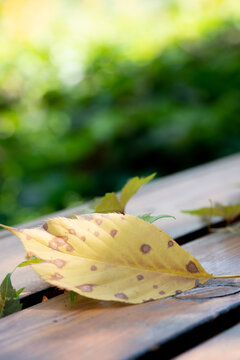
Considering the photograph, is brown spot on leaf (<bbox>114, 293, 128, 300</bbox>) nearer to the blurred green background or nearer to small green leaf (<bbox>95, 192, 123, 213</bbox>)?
small green leaf (<bbox>95, 192, 123, 213</bbox>)

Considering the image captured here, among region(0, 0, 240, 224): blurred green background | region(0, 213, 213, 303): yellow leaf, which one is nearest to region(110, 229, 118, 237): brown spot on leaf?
region(0, 213, 213, 303): yellow leaf

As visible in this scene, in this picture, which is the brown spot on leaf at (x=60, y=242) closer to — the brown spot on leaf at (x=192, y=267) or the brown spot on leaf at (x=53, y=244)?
the brown spot on leaf at (x=53, y=244)

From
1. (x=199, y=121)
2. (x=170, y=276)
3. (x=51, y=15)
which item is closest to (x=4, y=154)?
(x=199, y=121)

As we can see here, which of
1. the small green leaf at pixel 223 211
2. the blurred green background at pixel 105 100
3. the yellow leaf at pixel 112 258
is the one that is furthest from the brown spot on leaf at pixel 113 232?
the blurred green background at pixel 105 100

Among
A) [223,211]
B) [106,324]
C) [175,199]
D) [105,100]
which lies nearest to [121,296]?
[106,324]

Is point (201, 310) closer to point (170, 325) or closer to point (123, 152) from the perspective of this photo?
point (170, 325)

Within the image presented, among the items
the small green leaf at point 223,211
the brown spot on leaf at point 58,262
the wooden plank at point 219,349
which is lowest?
the wooden plank at point 219,349
